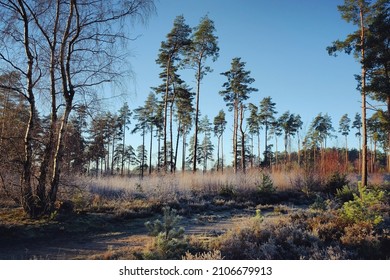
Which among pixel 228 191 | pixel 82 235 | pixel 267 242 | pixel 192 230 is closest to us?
pixel 267 242

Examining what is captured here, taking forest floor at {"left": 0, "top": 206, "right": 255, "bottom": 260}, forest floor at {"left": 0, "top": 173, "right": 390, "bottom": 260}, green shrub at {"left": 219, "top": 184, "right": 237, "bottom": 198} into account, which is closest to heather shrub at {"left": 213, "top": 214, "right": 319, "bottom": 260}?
forest floor at {"left": 0, "top": 173, "right": 390, "bottom": 260}

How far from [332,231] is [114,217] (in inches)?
242

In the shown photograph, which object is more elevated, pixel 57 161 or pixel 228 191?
pixel 57 161

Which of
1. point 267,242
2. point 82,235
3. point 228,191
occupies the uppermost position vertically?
point 228,191

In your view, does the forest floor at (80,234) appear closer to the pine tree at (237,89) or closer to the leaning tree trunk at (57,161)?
the leaning tree trunk at (57,161)

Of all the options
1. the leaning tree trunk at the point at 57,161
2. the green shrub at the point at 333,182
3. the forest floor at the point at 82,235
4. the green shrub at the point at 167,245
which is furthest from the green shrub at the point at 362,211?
the green shrub at the point at 333,182

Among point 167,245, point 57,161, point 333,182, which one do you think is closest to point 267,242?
point 167,245

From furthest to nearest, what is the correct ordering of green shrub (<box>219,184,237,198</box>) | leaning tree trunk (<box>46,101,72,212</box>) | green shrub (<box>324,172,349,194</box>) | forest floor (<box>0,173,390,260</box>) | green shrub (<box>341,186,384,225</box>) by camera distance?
green shrub (<box>324,172,349,194</box>), green shrub (<box>219,184,237,198</box>), leaning tree trunk (<box>46,101,72,212</box>), green shrub (<box>341,186,384,225</box>), forest floor (<box>0,173,390,260</box>)

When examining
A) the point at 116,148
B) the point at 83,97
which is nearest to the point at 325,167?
the point at 83,97

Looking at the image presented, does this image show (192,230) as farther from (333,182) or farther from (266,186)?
(333,182)

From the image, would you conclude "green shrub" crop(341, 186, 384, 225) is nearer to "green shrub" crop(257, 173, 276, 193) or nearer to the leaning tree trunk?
"green shrub" crop(257, 173, 276, 193)

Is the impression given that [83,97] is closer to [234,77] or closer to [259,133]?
[234,77]

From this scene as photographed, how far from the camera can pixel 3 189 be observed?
29.3 ft

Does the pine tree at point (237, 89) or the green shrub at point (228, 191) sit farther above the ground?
the pine tree at point (237, 89)
